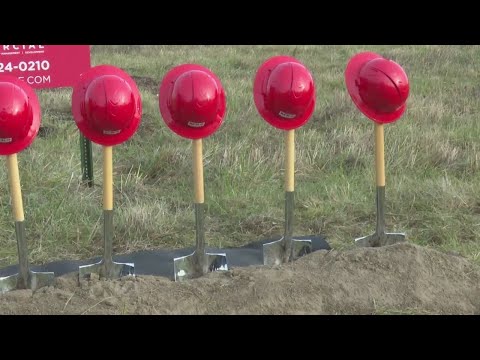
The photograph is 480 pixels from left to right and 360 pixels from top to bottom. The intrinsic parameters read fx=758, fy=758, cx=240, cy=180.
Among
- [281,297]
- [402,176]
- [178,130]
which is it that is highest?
[178,130]

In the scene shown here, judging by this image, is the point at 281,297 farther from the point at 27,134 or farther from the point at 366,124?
the point at 366,124

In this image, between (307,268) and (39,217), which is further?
(39,217)

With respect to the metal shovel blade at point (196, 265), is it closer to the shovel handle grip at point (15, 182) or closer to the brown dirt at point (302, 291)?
the brown dirt at point (302, 291)

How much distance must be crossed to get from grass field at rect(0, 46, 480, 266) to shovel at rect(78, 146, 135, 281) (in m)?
0.45

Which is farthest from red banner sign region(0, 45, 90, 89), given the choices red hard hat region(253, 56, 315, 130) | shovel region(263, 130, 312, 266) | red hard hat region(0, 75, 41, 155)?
shovel region(263, 130, 312, 266)

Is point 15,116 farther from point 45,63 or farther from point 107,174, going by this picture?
point 45,63

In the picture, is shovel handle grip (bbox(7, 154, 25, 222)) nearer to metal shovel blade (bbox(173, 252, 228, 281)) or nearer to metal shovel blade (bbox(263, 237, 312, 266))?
metal shovel blade (bbox(173, 252, 228, 281))

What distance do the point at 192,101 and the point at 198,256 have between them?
78 centimetres

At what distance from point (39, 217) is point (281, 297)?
1.69 metres

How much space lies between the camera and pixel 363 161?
5344 mm

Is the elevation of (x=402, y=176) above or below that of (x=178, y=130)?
below

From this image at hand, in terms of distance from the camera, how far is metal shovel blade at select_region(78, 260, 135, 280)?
3.56 meters

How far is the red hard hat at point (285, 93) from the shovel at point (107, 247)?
771 millimetres

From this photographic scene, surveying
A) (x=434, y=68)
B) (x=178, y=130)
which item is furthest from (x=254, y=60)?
(x=178, y=130)
